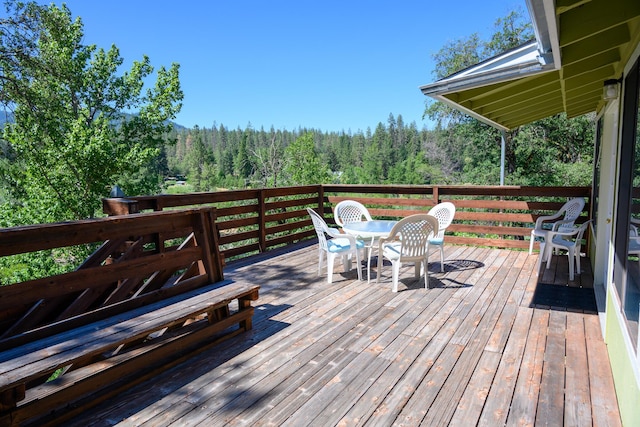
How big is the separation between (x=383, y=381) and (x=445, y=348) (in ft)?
2.17

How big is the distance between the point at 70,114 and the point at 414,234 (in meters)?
13.2

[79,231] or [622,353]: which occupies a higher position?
[79,231]

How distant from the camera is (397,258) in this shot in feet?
13.0

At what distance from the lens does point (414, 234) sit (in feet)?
12.8

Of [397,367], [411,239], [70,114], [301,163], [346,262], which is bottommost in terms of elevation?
[397,367]

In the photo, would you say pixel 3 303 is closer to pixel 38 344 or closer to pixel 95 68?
pixel 38 344

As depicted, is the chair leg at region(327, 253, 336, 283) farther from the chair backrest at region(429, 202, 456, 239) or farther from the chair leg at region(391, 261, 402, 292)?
the chair backrest at region(429, 202, 456, 239)

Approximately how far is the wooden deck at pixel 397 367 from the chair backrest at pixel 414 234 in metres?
0.39

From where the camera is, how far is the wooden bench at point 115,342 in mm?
1683

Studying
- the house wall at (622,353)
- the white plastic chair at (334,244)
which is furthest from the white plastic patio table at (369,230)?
the house wall at (622,353)

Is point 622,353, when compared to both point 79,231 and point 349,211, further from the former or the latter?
point 349,211

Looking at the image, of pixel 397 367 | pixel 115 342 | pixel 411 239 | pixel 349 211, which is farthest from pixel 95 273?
pixel 349 211

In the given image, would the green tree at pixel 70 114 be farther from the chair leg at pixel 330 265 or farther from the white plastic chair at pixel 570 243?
the white plastic chair at pixel 570 243

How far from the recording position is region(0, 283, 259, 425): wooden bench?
1683 millimetres
